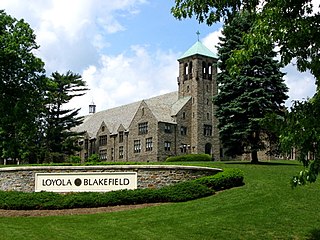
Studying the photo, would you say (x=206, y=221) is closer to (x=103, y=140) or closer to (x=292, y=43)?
(x=292, y=43)

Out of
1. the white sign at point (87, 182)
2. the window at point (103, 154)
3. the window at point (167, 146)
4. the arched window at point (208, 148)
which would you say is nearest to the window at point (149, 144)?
the window at point (167, 146)

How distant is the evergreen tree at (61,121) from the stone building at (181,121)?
7743 millimetres

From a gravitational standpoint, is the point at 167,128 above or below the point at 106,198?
above

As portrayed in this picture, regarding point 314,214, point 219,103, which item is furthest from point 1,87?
point 314,214

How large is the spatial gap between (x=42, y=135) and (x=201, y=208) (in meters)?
42.7

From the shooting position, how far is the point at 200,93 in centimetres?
6538

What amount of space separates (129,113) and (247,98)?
39.5 m

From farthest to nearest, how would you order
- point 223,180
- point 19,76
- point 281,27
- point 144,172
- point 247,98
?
point 19,76 → point 247,98 → point 144,172 → point 223,180 → point 281,27

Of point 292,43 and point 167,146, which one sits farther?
point 167,146

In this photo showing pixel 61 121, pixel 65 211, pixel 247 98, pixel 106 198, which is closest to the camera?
pixel 65 211

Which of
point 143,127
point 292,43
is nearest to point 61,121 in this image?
point 143,127

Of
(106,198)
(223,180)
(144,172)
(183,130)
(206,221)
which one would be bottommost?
(206,221)

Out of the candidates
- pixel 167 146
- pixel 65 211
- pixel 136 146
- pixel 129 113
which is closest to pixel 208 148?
pixel 167 146

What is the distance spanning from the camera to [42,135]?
196ft
